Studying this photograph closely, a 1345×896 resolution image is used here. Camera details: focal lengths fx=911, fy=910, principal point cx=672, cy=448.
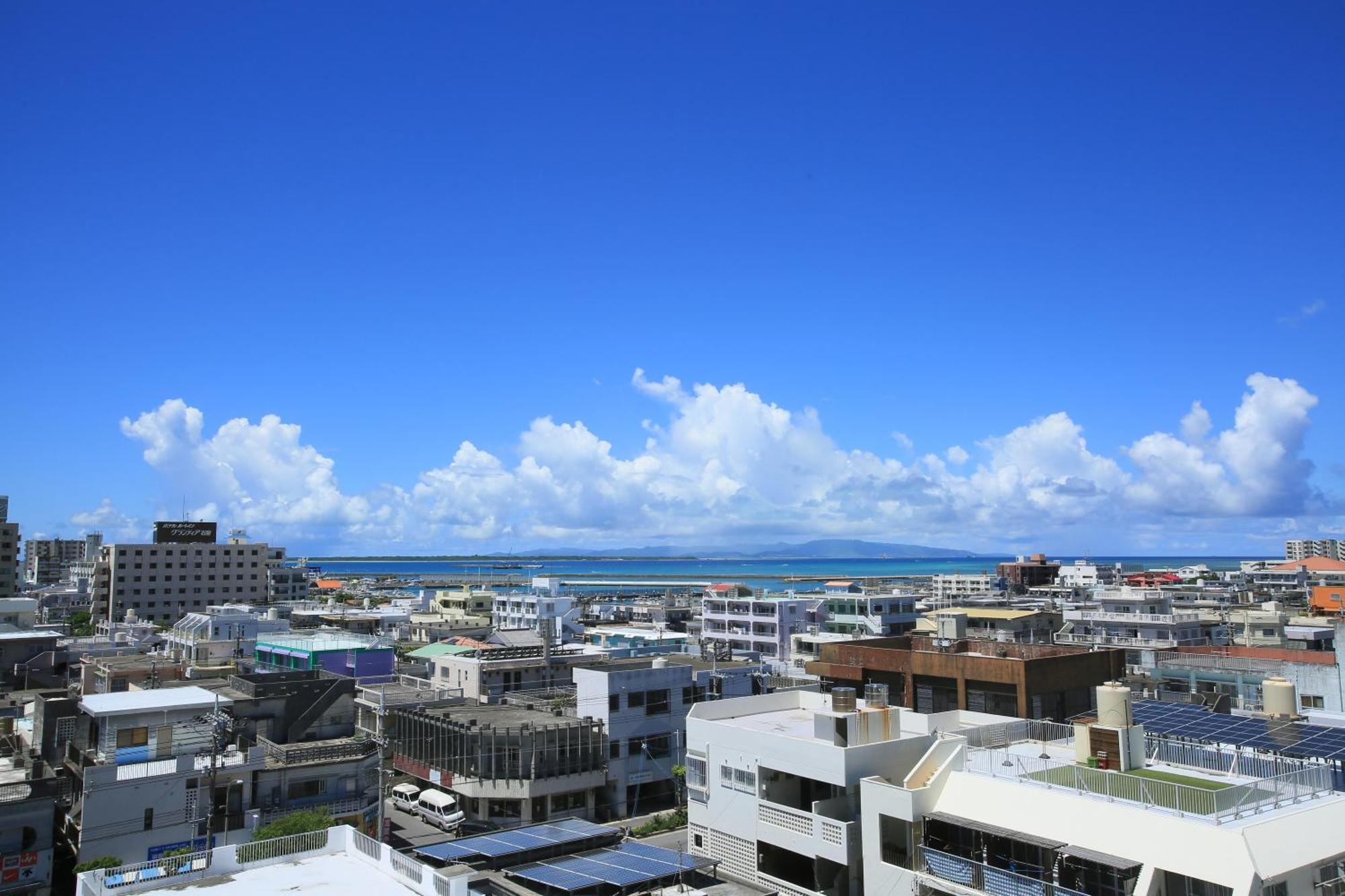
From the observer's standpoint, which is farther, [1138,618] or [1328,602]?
[1328,602]

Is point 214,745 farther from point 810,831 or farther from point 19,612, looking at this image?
point 19,612

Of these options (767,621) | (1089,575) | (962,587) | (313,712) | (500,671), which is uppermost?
(313,712)

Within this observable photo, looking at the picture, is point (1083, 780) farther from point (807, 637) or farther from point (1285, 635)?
point (1285, 635)

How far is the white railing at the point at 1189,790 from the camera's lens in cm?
1936

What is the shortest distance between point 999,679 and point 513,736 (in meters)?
22.2

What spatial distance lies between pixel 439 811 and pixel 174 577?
111372mm

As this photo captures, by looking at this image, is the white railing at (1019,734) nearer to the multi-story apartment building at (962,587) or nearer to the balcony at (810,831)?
the balcony at (810,831)

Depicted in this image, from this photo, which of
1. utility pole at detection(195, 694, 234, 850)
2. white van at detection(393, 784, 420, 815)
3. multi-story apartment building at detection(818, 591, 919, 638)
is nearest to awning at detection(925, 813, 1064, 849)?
utility pole at detection(195, 694, 234, 850)

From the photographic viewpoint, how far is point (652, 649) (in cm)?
7319

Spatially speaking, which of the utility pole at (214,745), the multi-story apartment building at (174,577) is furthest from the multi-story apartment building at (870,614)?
the multi-story apartment building at (174,577)

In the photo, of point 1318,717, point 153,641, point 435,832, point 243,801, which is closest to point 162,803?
point 243,801

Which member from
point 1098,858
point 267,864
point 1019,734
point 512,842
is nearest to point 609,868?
point 512,842

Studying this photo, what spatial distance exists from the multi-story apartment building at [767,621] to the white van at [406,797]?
46.1 m

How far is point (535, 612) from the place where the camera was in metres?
105
